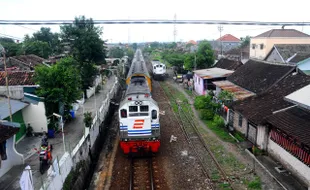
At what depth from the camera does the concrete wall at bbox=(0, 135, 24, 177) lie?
31.9ft

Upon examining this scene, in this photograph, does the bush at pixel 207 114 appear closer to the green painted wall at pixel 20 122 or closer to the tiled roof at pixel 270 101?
the tiled roof at pixel 270 101

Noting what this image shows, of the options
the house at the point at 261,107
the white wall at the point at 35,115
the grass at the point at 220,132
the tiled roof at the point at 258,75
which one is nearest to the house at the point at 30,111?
the white wall at the point at 35,115

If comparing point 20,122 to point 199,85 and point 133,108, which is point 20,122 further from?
point 199,85

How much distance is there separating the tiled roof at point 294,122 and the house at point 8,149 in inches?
430

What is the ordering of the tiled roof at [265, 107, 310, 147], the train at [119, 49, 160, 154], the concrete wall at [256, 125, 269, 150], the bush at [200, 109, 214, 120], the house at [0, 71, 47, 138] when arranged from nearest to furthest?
the tiled roof at [265, 107, 310, 147]
the train at [119, 49, 160, 154]
the concrete wall at [256, 125, 269, 150]
the house at [0, 71, 47, 138]
the bush at [200, 109, 214, 120]

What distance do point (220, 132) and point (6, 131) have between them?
11589mm

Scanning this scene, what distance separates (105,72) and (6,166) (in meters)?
27.7

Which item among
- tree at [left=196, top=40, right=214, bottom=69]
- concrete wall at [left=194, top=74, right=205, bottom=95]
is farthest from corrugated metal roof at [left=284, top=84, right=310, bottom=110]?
tree at [left=196, top=40, right=214, bottom=69]

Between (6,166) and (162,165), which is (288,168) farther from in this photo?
(6,166)

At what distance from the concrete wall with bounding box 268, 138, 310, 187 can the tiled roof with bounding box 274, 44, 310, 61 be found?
16.7 m

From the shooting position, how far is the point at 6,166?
9.93 meters

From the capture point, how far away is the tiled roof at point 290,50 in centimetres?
2555

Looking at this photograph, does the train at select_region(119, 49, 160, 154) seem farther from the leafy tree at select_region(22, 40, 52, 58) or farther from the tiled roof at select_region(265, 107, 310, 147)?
the leafy tree at select_region(22, 40, 52, 58)

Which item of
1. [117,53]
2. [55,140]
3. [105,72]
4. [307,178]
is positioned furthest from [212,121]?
[117,53]
